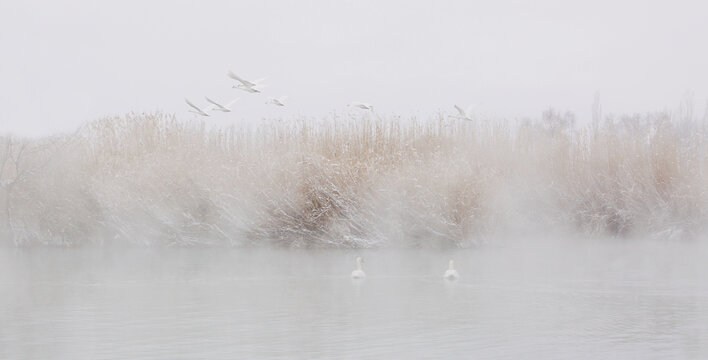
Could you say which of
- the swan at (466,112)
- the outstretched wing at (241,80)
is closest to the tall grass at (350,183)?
the swan at (466,112)

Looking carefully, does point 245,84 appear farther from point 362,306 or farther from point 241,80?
point 362,306

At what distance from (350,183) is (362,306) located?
10.1 meters

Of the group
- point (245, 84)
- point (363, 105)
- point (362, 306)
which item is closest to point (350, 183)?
point (363, 105)

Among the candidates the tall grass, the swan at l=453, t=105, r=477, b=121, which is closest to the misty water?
the tall grass

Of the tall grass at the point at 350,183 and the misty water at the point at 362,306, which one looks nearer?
the misty water at the point at 362,306

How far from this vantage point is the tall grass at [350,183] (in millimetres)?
24406

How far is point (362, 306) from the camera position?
14.5m

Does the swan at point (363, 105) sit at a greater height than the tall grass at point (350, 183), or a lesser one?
greater

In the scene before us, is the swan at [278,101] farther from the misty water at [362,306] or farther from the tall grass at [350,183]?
the misty water at [362,306]

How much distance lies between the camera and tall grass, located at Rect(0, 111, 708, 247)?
80.1 ft

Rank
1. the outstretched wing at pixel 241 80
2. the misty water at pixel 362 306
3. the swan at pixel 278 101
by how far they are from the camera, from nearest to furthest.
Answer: the misty water at pixel 362 306 → the outstretched wing at pixel 241 80 → the swan at pixel 278 101

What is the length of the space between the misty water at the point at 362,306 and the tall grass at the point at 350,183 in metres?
1.61

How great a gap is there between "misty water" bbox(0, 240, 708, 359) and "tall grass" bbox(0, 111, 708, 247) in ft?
5.29

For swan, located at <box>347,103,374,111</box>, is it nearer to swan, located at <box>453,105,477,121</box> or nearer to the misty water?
swan, located at <box>453,105,477,121</box>
